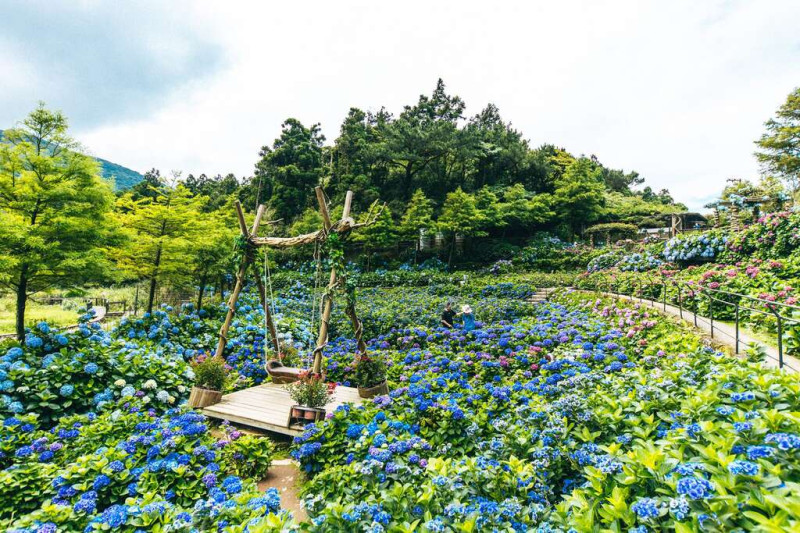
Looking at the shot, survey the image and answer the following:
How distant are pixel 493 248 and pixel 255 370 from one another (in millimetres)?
18731

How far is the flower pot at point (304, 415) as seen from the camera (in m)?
4.36

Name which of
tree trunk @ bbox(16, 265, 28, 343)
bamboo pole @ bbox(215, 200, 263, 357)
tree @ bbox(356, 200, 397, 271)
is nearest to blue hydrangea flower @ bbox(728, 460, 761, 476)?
bamboo pole @ bbox(215, 200, 263, 357)

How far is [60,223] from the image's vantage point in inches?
222

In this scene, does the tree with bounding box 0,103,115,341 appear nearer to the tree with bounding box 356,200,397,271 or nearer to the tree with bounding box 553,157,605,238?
the tree with bounding box 356,200,397,271

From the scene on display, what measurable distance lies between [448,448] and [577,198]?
23485mm

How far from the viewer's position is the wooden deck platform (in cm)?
460

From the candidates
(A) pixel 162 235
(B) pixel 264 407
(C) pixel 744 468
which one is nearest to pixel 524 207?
(A) pixel 162 235

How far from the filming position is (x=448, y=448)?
2.92 metres

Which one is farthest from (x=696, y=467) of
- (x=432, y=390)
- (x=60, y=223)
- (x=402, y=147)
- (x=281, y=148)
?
(x=281, y=148)

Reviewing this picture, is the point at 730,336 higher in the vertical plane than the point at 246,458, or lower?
higher

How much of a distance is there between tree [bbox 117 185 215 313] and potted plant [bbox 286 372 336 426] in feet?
17.7

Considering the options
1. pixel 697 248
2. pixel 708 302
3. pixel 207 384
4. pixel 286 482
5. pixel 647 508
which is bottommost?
pixel 286 482

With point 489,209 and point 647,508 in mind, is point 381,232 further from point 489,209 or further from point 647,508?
point 647,508

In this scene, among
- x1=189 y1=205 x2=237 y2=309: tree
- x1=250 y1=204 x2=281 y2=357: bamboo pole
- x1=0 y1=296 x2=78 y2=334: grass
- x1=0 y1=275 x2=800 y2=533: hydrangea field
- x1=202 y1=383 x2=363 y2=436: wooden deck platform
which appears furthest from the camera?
x1=0 y1=296 x2=78 y2=334: grass
